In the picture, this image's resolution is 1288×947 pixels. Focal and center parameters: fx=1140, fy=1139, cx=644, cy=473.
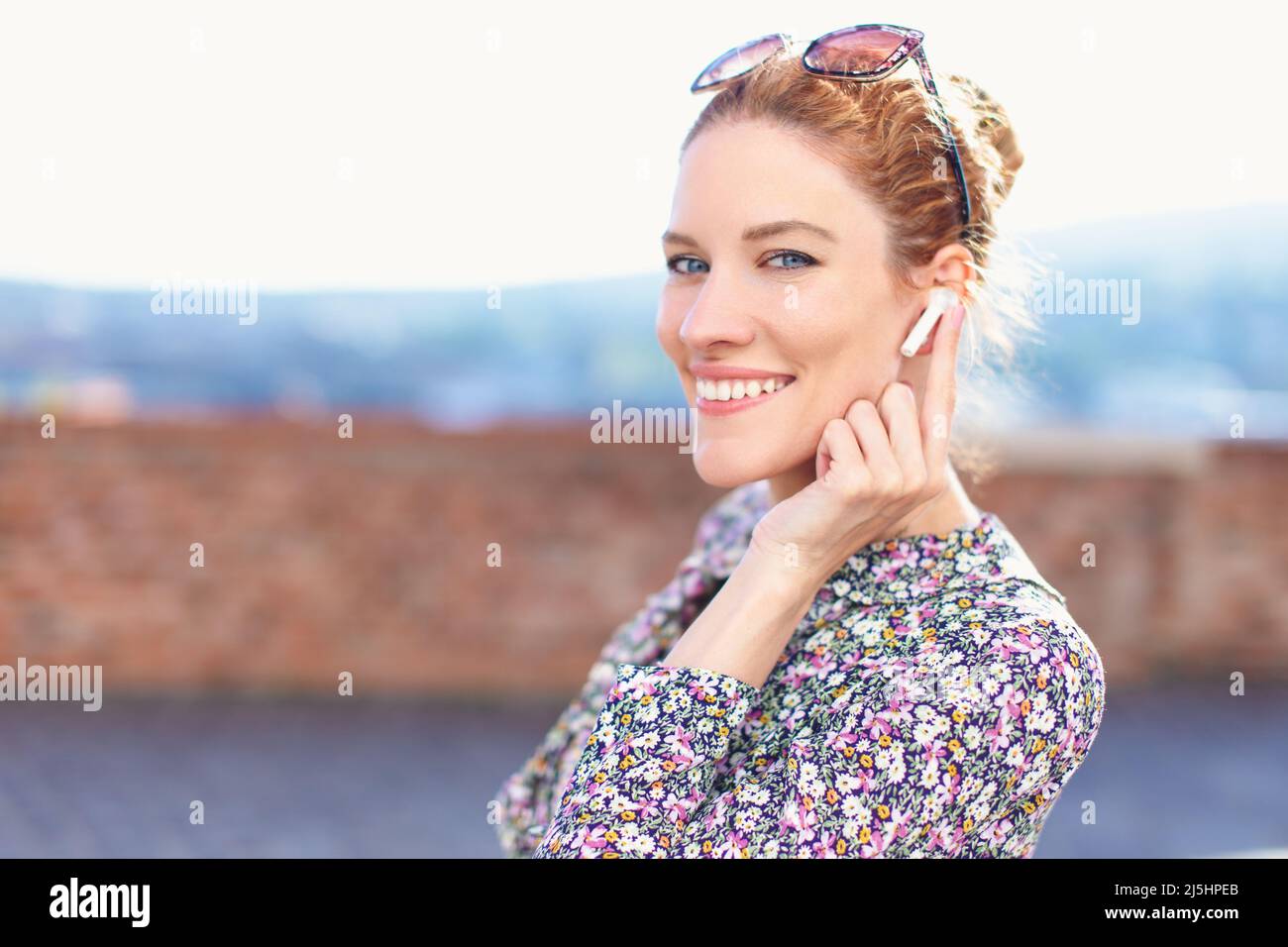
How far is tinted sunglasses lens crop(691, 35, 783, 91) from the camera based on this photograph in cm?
185

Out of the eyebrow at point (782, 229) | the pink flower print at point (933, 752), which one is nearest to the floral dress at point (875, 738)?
the pink flower print at point (933, 752)

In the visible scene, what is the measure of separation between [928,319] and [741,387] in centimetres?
31

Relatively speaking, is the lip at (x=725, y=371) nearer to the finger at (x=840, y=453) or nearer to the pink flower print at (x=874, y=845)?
the finger at (x=840, y=453)

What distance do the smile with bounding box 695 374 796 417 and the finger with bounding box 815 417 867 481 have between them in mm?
99

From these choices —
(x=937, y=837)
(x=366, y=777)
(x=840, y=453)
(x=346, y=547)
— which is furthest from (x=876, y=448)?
(x=346, y=547)

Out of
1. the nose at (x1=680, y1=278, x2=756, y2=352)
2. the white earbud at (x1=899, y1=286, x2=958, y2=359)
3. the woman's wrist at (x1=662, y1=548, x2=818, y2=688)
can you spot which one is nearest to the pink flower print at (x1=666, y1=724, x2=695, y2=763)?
the woman's wrist at (x1=662, y1=548, x2=818, y2=688)

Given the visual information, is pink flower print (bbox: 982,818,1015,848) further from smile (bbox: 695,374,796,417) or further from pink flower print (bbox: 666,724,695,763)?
smile (bbox: 695,374,796,417)

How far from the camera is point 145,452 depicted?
20.7 feet

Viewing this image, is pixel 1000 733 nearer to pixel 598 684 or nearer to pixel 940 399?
pixel 940 399

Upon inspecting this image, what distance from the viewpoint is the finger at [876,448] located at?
163 cm

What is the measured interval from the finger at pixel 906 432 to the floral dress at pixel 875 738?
0.48 feet

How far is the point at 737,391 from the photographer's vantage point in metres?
1.75

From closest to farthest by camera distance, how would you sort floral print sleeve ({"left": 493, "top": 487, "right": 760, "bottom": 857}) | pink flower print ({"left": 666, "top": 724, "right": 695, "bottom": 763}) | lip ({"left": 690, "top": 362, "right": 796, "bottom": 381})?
1. pink flower print ({"left": 666, "top": 724, "right": 695, "bottom": 763})
2. lip ({"left": 690, "top": 362, "right": 796, "bottom": 381})
3. floral print sleeve ({"left": 493, "top": 487, "right": 760, "bottom": 857})
